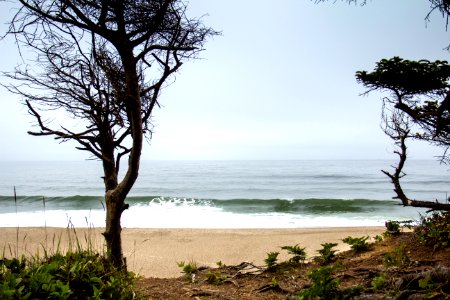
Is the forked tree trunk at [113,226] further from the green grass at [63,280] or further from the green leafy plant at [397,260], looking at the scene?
the green leafy plant at [397,260]

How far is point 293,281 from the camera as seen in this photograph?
5.27m

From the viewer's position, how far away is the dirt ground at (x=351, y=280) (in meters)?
3.62

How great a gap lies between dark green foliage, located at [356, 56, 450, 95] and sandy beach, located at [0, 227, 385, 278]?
13.6 feet

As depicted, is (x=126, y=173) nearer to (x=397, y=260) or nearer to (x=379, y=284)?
(x=379, y=284)

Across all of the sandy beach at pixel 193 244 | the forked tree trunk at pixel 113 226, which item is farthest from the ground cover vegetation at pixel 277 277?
the sandy beach at pixel 193 244

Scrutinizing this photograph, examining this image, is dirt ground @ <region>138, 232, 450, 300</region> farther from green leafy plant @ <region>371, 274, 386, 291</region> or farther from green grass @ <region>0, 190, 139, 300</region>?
green grass @ <region>0, 190, 139, 300</region>

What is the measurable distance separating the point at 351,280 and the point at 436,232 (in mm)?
1918

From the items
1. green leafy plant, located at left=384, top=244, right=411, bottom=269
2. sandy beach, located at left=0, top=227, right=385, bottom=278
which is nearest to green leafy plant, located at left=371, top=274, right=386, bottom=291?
green leafy plant, located at left=384, top=244, right=411, bottom=269

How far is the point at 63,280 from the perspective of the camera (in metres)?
3.10

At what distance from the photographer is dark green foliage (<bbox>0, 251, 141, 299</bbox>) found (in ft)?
8.86

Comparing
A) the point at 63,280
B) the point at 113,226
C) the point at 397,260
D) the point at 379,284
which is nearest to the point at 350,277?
the point at 397,260

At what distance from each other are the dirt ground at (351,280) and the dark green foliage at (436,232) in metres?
0.10

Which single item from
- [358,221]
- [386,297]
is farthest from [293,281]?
[358,221]

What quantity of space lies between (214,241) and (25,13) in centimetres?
922
